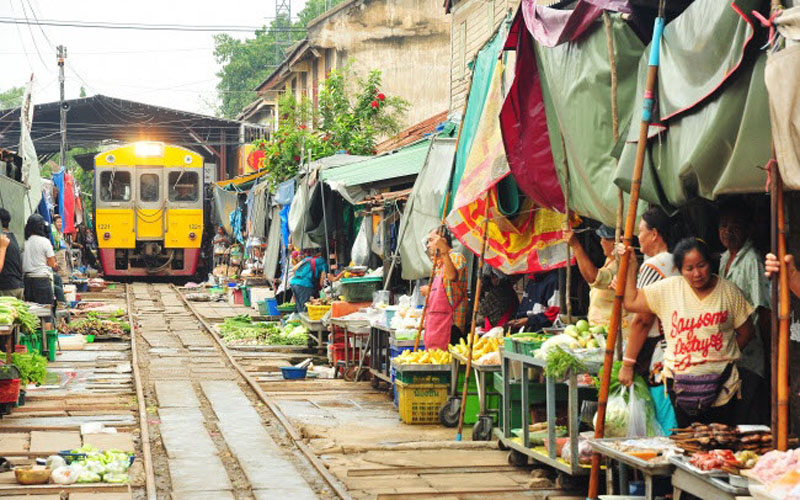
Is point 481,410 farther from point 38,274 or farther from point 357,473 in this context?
point 38,274

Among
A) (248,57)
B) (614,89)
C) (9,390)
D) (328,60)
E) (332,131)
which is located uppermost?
(248,57)

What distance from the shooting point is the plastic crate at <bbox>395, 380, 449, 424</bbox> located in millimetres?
10508

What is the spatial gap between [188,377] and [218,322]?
7277mm

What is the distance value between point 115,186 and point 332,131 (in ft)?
23.6

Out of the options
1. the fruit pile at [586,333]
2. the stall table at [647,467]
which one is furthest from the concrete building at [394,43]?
the stall table at [647,467]

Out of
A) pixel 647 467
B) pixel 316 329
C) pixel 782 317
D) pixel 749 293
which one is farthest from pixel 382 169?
pixel 782 317

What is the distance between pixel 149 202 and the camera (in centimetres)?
2956

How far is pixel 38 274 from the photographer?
1510 centimetres

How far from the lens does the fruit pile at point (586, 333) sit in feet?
24.3

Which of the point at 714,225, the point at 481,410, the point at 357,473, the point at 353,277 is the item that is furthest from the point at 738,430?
the point at 353,277

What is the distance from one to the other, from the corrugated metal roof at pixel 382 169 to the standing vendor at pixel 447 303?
3502 mm

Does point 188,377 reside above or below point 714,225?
below

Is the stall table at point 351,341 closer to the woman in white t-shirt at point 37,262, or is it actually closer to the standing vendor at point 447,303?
the standing vendor at point 447,303

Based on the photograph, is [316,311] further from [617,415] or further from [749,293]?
[749,293]
